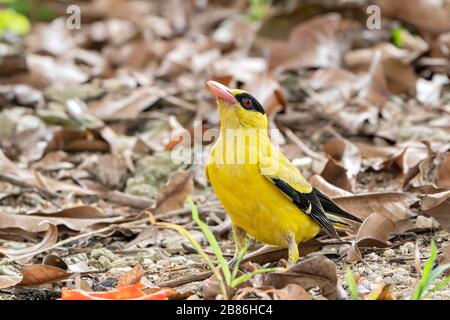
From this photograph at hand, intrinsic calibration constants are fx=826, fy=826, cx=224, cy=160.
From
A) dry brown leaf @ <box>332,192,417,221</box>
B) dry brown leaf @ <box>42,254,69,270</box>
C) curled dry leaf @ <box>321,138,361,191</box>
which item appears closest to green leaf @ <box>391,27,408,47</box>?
curled dry leaf @ <box>321,138,361,191</box>

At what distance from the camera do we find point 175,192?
4738 mm

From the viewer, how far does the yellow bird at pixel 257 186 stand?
3775mm

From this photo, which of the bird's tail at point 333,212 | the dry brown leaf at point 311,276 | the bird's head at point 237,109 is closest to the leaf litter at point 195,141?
the dry brown leaf at point 311,276

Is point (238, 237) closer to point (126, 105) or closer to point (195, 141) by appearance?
point (195, 141)

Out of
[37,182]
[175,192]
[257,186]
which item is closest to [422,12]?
[175,192]

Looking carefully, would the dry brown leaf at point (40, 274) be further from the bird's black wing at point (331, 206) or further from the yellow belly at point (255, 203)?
the bird's black wing at point (331, 206)

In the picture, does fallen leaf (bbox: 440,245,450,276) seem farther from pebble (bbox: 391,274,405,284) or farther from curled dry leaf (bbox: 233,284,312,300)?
curled dry leaf (bbox: 233,284,312,300)

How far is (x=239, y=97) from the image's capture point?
13.0 feet

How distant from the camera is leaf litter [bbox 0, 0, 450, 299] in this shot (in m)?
3.82

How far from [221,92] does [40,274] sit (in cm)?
117

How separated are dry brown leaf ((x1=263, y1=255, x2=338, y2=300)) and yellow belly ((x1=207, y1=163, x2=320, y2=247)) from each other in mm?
655

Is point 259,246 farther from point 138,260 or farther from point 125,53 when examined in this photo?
point 125,53

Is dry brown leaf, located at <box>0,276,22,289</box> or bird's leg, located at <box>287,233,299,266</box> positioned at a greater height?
bird's leg, located at <box>287,233,299,266</box>
